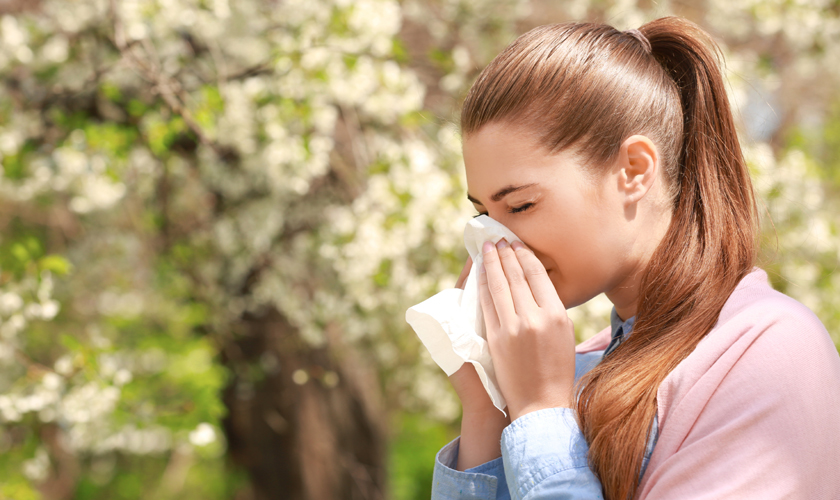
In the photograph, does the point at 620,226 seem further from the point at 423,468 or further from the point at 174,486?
the point at 174,486

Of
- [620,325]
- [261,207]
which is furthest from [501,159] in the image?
[261,207]

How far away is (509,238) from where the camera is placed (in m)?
1.13

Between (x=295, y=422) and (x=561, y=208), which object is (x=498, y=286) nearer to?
(x=561, y=208)

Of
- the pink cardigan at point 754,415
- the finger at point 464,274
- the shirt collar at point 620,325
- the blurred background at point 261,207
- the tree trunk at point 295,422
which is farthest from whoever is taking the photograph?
the tree trunk at point 295,422

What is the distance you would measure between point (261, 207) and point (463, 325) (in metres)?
2.51

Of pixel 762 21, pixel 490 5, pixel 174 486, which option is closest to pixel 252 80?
pixel 490 5

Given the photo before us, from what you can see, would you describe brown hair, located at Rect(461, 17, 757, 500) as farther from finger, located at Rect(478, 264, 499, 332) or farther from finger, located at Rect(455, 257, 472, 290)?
finger, located at Rect(455, 257, 472, 290)

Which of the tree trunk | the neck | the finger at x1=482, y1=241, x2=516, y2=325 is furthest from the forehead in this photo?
the tree trunk

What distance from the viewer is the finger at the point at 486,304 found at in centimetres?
111

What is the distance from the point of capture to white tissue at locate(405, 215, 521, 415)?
111 centimetres

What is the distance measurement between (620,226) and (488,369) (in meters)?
0.35

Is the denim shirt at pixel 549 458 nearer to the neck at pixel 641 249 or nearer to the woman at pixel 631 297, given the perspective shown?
the woman at pixel 631 297

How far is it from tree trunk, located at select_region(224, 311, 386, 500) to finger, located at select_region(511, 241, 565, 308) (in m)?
2.91

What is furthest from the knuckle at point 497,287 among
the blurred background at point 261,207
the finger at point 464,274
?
the blurred background at point 261,207
